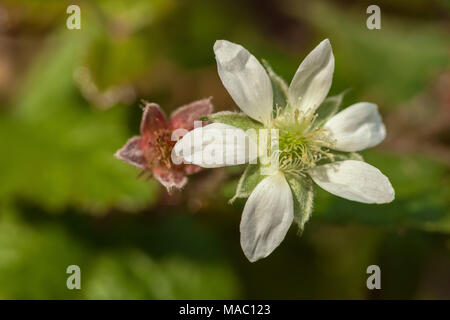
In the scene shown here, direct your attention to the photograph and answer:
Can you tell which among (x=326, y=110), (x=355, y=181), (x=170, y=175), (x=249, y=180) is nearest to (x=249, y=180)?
(x=249, y=180)

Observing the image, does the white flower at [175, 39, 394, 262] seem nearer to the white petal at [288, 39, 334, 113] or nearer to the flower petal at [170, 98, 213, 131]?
the white petal at [288, 39, 334, 113]

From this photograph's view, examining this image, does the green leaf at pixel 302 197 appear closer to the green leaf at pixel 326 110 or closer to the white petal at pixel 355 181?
the white petal at pixel 355 181

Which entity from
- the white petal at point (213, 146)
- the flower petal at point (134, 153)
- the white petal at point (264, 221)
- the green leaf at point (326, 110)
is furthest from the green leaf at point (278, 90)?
the flower petal at point (134, 153)

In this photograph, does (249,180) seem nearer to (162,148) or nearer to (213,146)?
(213,146)

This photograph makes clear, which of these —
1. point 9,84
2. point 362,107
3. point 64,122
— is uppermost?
point 9,84

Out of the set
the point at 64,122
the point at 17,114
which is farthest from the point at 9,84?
the point at 64,122
